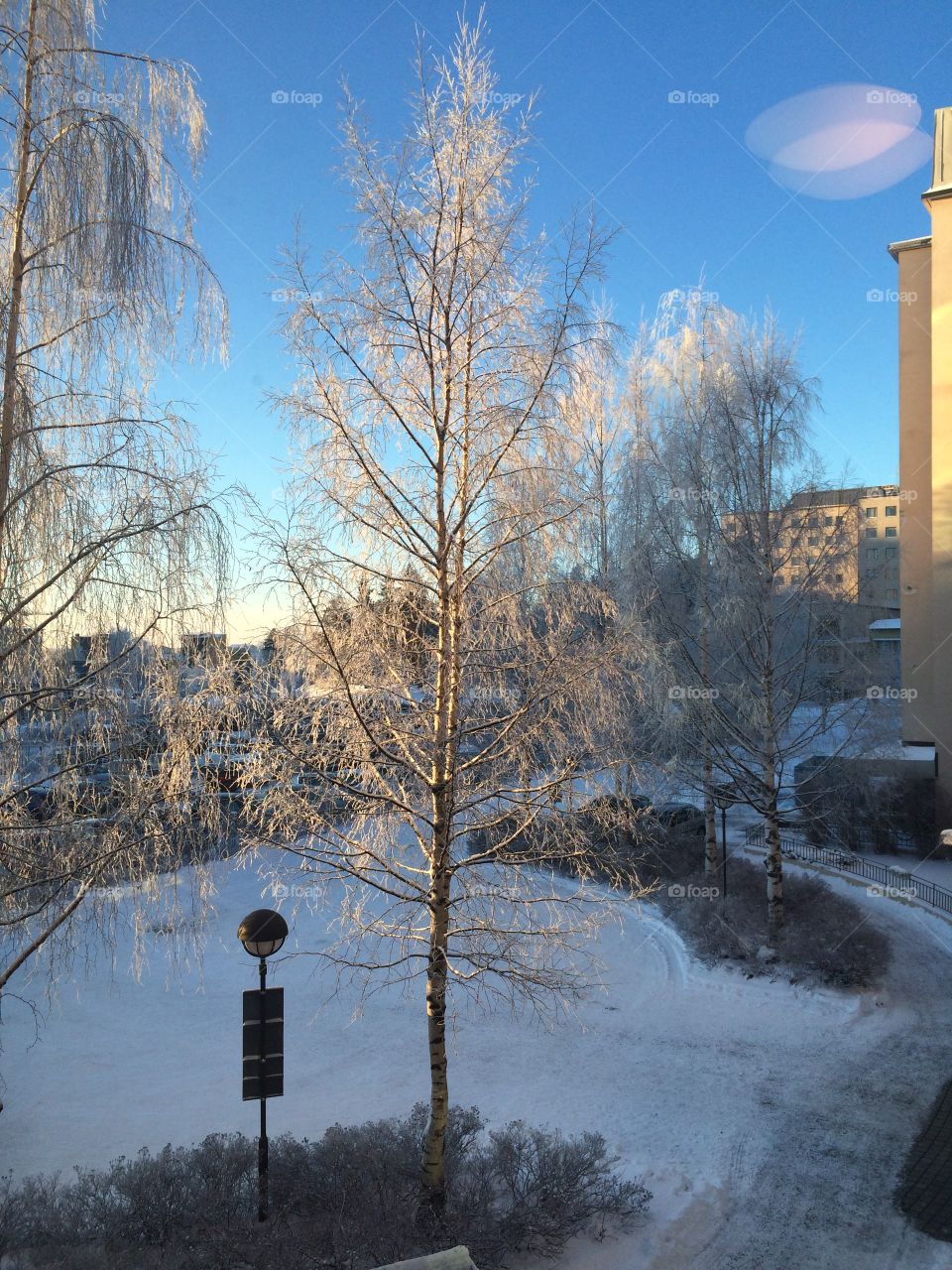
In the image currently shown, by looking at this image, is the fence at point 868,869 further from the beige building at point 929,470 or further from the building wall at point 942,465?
the building wall at point 942,465

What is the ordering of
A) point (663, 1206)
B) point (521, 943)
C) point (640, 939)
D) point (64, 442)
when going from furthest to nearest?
point (640, 939)
point (663, 1206)
point (521, 943)
point (64, 442)

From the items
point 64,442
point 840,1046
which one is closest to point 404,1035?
point 840,1046

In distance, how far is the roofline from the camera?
2147 centimetres

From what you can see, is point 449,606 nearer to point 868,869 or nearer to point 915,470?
point 868,869

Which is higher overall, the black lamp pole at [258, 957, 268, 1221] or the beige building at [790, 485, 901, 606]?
the beige building at [790, 485, 901, 606]

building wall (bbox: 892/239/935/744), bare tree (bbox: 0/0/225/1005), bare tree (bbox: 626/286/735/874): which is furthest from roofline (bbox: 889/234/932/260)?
bare tree (bbox: 0/0/225/1005)

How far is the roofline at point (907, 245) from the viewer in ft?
70.4

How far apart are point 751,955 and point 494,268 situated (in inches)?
453

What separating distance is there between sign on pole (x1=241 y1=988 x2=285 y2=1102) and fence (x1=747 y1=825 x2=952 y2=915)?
13122 mm

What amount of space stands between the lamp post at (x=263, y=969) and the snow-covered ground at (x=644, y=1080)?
1590 millimetres

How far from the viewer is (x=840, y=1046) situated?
34.4ft

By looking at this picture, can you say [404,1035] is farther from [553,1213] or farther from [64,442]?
[64,442]

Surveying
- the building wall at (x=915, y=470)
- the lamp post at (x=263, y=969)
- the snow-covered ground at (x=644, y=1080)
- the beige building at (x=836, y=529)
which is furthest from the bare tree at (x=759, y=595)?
the lamp post at (x=263, y=969)

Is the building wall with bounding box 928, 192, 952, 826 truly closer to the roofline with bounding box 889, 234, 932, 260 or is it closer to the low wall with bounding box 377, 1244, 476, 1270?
the roofline with bounding box 889, 234, 932, 260
